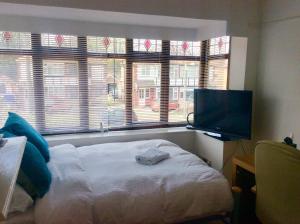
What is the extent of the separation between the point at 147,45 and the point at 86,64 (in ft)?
2.94

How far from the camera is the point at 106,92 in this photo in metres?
3.52

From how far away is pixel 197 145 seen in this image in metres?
3.68

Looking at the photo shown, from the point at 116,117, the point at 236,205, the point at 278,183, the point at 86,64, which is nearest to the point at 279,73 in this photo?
the point at 236,205

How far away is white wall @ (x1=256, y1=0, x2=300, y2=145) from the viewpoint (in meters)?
2.69

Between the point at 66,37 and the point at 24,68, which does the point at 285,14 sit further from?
the point at 24,68

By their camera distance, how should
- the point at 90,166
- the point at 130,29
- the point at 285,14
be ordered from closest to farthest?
the point at 90,166 < the point at 285,14 < the point at 130,29

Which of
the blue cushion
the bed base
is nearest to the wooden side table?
the bed base

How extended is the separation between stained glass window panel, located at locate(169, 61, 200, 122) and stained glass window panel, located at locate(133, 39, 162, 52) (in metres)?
0.34

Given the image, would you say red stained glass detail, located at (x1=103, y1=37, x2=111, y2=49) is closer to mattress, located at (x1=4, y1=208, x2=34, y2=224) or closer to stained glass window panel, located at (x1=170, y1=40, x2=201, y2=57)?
stained glass window panel, located at (x1=170, y1=40, x2=201, y2=57)

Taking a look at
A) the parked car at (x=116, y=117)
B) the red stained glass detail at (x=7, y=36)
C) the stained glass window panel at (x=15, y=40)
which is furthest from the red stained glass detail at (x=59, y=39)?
the parked car at (x=116, y=117)

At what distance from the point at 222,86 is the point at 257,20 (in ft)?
3.18

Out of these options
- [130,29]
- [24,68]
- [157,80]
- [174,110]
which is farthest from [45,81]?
[174,110]

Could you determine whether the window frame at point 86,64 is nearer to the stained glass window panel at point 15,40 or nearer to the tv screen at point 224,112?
the stained glass window panel at point 15,40

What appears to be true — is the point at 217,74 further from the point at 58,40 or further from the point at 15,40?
the point at 15,40
